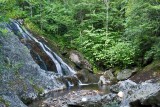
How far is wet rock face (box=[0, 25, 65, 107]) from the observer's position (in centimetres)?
1266

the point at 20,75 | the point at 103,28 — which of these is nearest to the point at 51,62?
the point at 20,75

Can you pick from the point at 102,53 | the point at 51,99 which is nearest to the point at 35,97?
the point at 51,99

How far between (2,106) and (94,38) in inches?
633

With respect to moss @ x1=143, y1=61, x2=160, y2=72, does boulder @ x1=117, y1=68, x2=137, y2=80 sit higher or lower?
lower

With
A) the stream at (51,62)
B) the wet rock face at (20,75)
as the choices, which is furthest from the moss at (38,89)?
the stream at (51,62)

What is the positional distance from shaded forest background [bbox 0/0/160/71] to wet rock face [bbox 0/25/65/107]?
374 cm

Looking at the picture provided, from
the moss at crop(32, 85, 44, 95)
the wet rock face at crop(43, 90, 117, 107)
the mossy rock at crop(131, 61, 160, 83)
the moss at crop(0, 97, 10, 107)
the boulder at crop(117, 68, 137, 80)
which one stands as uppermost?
the moss at crop(0, 97, 10, 107)

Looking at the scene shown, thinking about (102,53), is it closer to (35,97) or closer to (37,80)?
(37,80)

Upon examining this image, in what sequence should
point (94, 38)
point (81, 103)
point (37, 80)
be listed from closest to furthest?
point (81, 103)
point (37, 80)
point (94, 38)

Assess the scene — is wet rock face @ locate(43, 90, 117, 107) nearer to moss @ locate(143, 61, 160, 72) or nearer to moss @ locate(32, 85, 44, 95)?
moss @ locate(32, 85, 44, 95)

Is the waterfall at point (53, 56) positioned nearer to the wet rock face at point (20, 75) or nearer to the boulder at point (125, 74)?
the wet rock face at point (20, 75)

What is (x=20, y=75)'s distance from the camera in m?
14.0

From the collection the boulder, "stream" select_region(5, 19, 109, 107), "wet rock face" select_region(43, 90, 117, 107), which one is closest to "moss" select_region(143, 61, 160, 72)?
the boulder

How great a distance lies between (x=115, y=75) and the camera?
2081 cm
